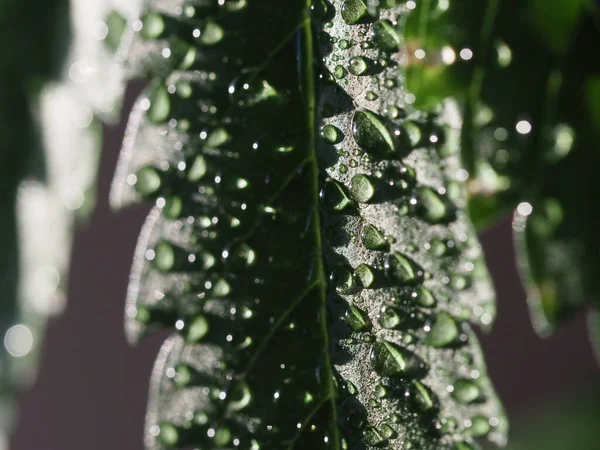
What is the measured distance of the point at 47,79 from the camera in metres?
0.73

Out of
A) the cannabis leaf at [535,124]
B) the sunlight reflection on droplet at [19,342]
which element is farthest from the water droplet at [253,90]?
the sunlight reflection on droplet at [19,342]

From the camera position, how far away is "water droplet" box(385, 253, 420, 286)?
1.34 feet

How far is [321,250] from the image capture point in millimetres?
422

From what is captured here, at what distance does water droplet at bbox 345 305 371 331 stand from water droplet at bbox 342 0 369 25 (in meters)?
0.17

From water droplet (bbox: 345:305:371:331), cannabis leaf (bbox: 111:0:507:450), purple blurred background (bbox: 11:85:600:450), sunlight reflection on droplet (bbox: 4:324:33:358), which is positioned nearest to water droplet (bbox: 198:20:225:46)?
cannabis leaf (bbox: 111:0:507:450)

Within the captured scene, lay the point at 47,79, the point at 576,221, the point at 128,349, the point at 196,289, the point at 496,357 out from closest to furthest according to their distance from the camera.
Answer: the point at 576,221 < the point at 196,289 < the point at 47,79 < the point at 496,357 < the point at 128,349

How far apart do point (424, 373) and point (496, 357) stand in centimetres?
203

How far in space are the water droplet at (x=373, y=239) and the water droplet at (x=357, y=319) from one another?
0.13ft

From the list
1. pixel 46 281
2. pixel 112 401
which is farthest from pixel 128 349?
pixel 46 281

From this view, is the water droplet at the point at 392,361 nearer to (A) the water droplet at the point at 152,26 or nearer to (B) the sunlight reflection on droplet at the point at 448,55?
(B) the sunlight reflection on droplet at the point at 448,55

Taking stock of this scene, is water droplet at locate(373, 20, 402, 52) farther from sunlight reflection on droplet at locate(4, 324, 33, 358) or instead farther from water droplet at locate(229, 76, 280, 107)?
sunlight reflection on droplet at locate(4, 324, 33, 358)

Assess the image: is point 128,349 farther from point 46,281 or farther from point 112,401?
point 46,281

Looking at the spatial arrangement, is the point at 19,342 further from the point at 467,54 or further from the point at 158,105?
the point at 467,54

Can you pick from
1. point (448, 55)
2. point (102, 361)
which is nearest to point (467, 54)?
point (448, 55)
